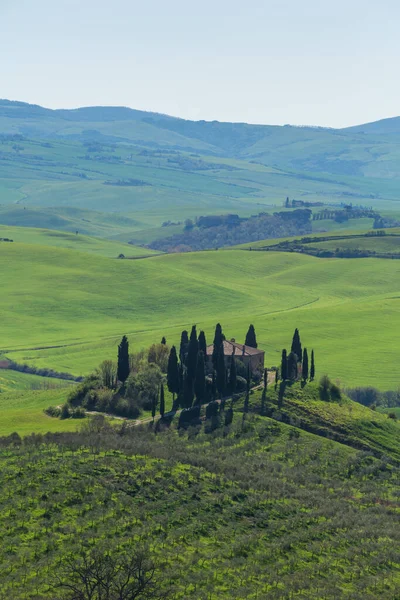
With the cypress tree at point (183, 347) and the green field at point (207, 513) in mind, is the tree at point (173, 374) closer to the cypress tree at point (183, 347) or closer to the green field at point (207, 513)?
the cypress tree at point (183, 347)

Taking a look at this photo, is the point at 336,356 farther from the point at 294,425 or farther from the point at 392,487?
the point at 392,487

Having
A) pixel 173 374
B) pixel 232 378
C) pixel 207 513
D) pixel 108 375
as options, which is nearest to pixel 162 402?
pixel 173 374

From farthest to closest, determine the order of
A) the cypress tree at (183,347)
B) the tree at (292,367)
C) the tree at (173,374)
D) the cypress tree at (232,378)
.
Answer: the cypress tree at (183,347)
the tree at (292,367)
the cypress tree at (232,378)
the tree at (173,374)

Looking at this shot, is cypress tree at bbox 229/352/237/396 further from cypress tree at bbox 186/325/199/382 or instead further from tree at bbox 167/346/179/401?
tree at bbox 167/346/179/401

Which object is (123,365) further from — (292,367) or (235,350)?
(292,367)

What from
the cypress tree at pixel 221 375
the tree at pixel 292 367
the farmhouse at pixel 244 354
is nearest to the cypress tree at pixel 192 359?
the cypress tree at pixel 221 375

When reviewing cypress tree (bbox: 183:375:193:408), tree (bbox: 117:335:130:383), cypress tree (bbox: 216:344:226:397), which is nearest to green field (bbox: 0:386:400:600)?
cypress tree (bbox: 183:375:193:408)
